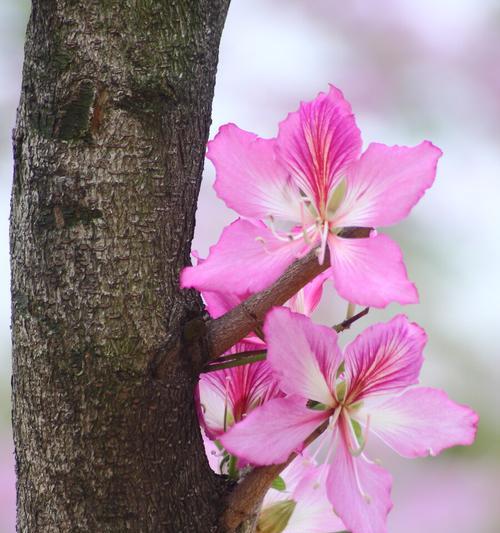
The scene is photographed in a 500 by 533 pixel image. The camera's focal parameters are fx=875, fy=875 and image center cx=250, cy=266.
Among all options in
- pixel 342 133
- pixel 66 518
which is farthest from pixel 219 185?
pixel 66 518

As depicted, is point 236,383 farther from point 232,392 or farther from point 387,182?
point 387,182

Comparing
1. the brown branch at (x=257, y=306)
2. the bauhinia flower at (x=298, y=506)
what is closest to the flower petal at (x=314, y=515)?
the bauhinia flower at (x=298, y=506)

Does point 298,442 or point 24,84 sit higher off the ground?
point 24,84

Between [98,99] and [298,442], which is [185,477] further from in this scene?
[98,99]

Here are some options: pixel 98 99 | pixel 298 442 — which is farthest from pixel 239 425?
pixel 98 99

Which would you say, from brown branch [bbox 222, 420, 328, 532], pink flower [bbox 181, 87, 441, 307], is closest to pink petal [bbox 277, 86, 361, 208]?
pink flower [bbox 181, 87, 441, 307]
